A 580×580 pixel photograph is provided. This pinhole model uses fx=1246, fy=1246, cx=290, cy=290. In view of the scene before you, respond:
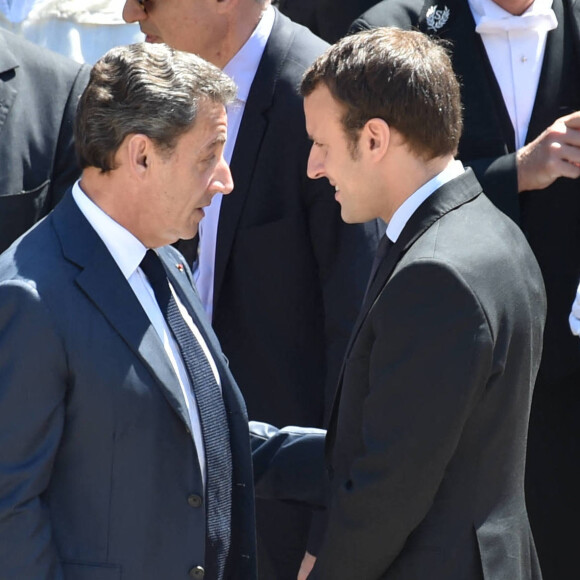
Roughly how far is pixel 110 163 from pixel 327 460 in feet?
2.83

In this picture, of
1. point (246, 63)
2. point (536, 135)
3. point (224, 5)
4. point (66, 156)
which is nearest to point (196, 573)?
point (66, 156)

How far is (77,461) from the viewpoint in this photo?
2.52 m

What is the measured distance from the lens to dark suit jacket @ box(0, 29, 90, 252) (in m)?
3.46

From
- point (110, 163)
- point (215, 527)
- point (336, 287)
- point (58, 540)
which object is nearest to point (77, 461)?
point (58, 540)

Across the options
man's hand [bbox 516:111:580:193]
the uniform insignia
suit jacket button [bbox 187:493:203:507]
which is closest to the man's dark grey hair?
suit jacket button [bbox 187:493:203:507]

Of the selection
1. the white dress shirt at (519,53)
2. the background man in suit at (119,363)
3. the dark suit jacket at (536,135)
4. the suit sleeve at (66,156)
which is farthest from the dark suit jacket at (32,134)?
the white dress shirt at (519,53)

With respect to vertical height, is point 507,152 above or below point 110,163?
below

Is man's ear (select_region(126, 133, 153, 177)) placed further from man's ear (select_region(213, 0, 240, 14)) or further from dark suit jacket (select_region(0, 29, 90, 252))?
man's ear (select_region(213, 0, 240, 14))

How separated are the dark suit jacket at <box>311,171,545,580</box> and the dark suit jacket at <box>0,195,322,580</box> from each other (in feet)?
1.21

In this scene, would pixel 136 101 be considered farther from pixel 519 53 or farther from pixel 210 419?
pixel 519 53

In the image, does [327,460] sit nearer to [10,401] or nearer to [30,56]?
[10,401]

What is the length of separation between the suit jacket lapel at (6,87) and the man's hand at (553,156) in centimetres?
152

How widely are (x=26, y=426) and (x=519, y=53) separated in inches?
87.9

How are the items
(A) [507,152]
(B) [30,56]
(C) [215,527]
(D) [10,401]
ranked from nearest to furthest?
(D) [10,401]
(C) [215,527]
(B) [30,56]
(A) [507,152]
